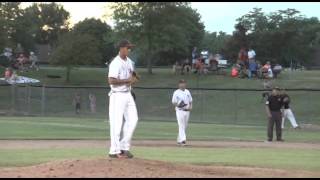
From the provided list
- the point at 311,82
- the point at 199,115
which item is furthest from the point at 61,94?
the point at 311,82

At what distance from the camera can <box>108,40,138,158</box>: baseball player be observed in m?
11.1

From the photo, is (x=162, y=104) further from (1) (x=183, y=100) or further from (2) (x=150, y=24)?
(1) (x=183, y=100)

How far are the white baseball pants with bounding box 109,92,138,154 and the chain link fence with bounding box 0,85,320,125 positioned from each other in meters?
25.3

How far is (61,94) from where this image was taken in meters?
46.1

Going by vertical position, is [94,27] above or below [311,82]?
above

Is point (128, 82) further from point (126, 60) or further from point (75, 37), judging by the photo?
point (75, 37)

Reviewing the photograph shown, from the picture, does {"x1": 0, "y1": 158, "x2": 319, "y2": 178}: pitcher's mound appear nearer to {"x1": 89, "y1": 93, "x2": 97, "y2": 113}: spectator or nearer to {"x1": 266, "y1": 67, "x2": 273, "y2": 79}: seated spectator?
{"x1": 89, "y1": 93, "x2": 97, "y2": 113}: spectator

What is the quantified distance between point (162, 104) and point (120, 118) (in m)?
31.8

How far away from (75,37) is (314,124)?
32072mm

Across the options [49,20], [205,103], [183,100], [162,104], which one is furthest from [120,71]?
[49,20]

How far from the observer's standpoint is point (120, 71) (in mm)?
11141

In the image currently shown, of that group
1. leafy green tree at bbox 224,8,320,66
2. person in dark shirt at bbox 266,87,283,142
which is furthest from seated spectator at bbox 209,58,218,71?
person in dark shirt at bbox 266,87,283,142

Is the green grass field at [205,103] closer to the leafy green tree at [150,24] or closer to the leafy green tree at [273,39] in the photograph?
the leafy green tree at [150,24]

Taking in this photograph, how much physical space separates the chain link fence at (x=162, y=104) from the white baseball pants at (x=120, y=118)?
25327 millimetres
